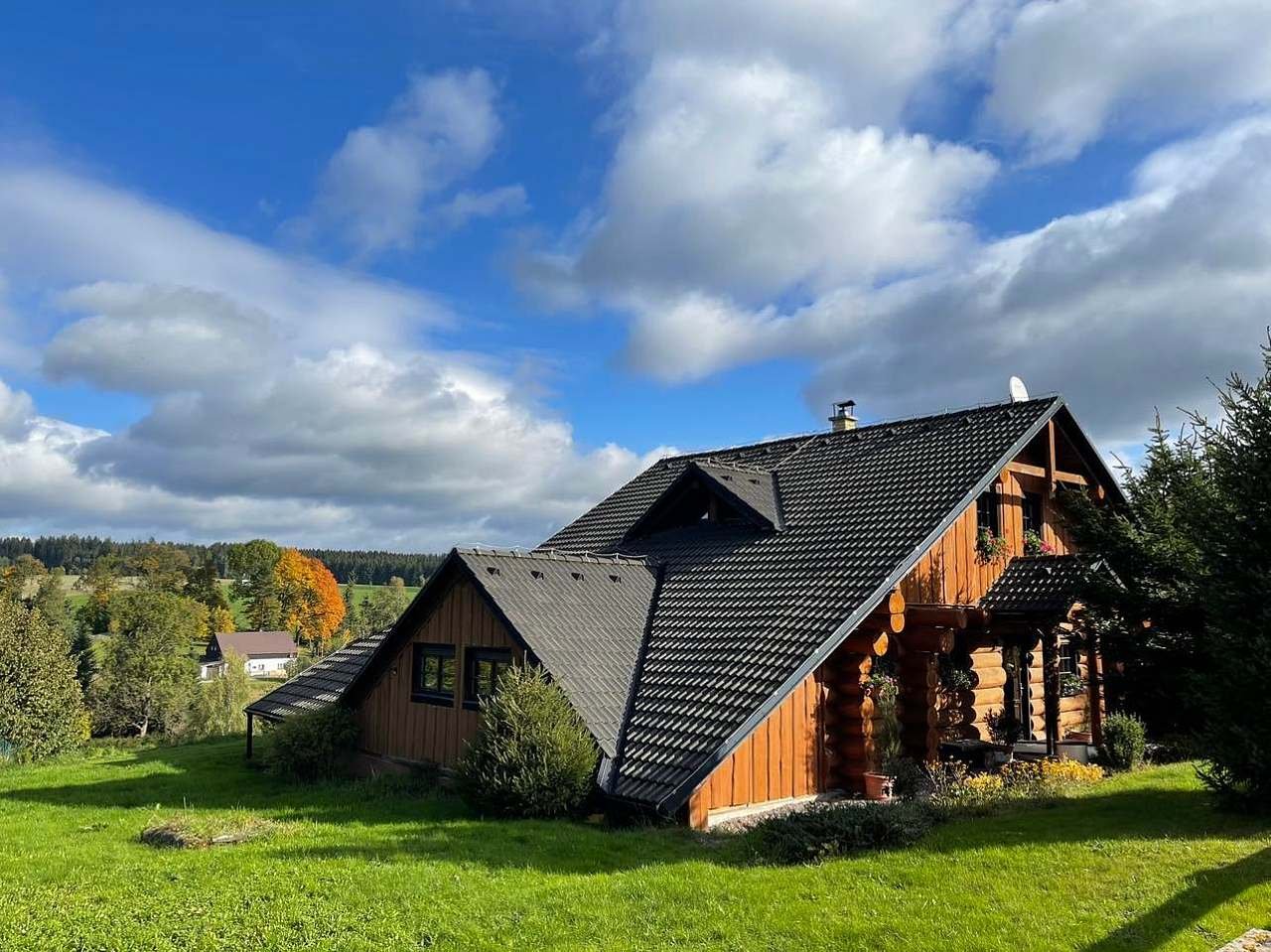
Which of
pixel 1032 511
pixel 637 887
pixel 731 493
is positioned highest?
pixel 731 493

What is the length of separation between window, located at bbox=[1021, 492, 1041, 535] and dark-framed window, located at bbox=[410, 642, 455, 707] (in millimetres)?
12492

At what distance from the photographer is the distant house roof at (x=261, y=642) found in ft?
250

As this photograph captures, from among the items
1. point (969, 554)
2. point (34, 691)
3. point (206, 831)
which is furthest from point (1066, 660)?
point (34, 691)

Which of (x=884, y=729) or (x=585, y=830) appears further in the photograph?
(x=884, y=729)

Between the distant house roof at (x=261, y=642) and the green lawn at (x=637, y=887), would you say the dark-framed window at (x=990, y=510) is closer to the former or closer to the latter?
the green lawn at (x=637, y=887)

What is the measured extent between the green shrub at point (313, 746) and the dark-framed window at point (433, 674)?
1.87 meters

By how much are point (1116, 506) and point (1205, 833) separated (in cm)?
1126

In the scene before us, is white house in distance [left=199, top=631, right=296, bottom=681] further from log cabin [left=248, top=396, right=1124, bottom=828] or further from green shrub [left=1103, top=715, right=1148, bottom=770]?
green shrub [left=1103, top=715, right=1148, bottom=770]

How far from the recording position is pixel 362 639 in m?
20.5

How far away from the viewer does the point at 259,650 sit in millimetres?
79812

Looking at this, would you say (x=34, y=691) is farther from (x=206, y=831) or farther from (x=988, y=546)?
(x=988, y=546)

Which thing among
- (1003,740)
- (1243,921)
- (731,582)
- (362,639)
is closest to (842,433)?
(731,582)

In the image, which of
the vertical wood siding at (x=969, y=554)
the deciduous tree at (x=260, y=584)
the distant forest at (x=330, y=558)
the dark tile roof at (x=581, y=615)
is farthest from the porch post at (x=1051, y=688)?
the distant forest at (x=330, y=558)

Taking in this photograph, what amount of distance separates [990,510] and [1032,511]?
6.79 ft
